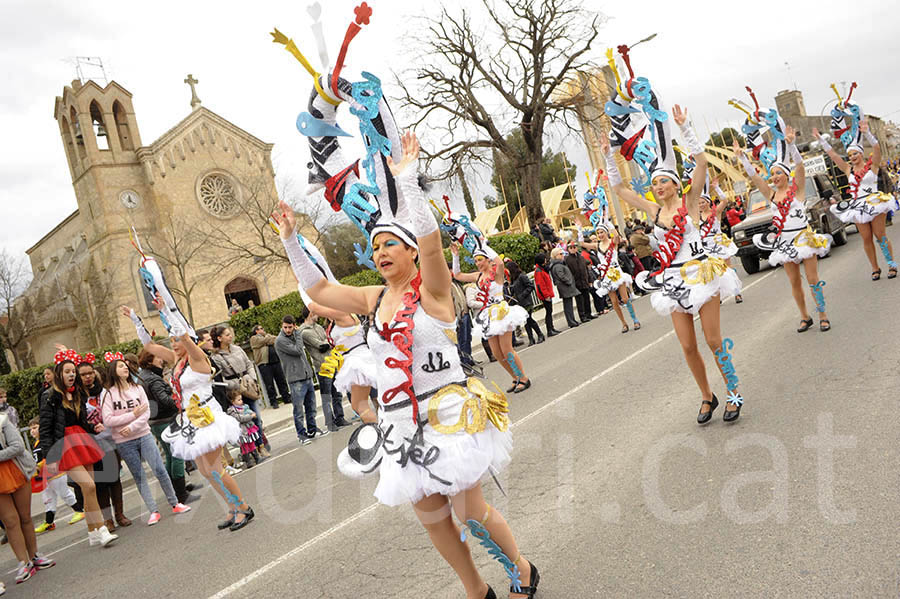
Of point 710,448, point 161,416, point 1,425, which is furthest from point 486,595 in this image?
point 161,416

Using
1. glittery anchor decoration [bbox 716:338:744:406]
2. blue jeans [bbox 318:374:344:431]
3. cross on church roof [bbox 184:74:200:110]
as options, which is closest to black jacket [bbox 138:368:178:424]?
blue jeans [bbox 318:374:344:431]

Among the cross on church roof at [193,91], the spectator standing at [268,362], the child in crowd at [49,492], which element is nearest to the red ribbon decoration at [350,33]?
the child in crowd at [49,492]

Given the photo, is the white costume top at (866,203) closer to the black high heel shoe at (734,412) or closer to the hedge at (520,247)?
the black high heel shoe at (734,412)

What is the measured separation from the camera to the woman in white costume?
9.28m

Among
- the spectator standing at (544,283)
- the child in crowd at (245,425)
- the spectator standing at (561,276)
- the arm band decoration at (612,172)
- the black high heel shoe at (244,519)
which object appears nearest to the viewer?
the arm band decoration at (612,172)

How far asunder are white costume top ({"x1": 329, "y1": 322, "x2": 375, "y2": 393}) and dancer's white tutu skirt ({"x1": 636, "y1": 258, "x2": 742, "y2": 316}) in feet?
10.3

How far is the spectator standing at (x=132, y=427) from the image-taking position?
7527 mm

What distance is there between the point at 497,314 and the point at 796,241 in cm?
379

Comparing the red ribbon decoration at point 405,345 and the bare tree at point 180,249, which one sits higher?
the bare tree at point 180,249

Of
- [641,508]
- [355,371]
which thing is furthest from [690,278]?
[355,371]

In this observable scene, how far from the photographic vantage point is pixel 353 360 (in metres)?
7.61

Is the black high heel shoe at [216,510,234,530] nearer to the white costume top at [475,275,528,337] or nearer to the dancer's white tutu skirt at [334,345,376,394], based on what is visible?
the dancer's white tutu skirt at [334,345,376,394]

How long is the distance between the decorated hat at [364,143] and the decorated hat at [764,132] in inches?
259

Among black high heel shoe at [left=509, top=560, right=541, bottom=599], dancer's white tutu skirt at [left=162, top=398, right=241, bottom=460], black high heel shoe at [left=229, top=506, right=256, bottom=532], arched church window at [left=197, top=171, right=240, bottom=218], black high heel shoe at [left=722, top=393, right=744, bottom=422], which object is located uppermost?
arched church window at [left=197, top=171, right=240, bottom=218]
